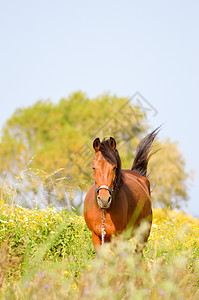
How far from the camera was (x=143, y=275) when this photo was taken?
3334mm

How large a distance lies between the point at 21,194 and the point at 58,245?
1.50m

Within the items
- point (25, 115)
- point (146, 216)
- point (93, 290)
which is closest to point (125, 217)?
point (146, 216)

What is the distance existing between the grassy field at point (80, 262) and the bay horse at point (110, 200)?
0.37 meters

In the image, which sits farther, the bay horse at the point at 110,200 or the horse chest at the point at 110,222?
the horse chest at the point at 110,222

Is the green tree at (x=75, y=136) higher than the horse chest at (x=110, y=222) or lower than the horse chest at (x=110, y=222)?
higher

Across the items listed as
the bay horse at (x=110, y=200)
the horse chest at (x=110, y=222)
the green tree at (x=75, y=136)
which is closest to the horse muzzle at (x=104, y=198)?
the bay horse at (x=110, y=200)

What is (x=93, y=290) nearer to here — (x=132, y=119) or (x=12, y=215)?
(x=12, y=215)

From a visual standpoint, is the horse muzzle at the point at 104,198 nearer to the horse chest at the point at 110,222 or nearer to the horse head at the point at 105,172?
the horse head at the point at 105,172

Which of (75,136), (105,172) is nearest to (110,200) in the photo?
(105,172)

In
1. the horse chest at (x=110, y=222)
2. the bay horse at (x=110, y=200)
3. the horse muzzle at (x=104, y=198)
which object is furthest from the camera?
the horse chest at (x=110, y=222)

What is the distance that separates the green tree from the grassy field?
10574 mm

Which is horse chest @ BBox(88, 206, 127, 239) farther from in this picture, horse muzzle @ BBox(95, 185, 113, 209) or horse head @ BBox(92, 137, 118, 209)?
horse muzzle @ BBox(95, 185, 113, 209)

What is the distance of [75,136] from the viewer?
2467cm

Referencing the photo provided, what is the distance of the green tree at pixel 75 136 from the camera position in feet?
72.2
